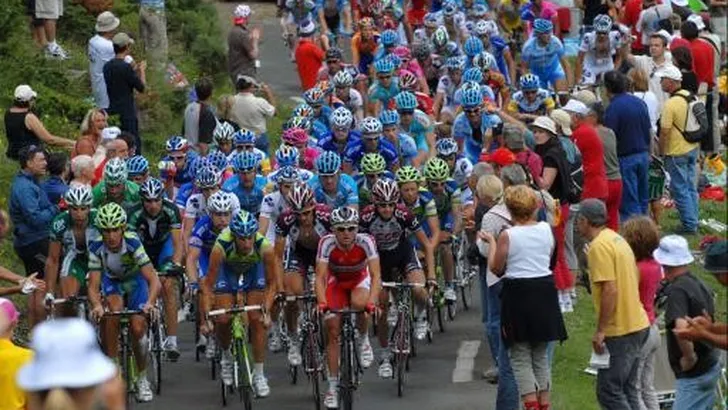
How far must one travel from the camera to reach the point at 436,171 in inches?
722

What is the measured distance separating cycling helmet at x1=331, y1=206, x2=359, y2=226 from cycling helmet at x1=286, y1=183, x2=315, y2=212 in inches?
21.8

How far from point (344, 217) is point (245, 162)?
93.2 inches

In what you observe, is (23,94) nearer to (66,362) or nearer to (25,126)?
(25,126)

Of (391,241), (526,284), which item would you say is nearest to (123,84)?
(391,241)

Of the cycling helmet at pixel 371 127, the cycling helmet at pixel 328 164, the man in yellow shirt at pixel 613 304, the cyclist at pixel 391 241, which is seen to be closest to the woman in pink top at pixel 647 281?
the man in yellow shirt at pixel 613 304

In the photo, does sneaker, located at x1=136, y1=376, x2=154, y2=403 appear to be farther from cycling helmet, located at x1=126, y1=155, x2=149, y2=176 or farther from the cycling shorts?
cycling helmet, located at x1=126, y1=155, x2=149, y2=176

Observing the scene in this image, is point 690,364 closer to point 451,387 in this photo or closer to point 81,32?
point 451,387

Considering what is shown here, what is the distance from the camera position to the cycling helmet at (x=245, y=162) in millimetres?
17656

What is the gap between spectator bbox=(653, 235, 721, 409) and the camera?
12188mm

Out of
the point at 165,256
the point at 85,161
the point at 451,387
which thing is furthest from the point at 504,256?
the point at 85,161

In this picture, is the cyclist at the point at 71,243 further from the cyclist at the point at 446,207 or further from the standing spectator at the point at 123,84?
the standing spectator at the point at 123,84

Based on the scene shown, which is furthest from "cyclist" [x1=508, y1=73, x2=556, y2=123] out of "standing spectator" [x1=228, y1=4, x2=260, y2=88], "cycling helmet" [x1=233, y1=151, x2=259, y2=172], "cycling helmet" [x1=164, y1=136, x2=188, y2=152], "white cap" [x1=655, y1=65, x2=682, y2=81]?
"standing spectator" [x1=228, y1=4, x2=260, y2=88]

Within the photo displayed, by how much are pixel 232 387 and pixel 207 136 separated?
5697mm

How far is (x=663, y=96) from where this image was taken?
23438 millimetres
